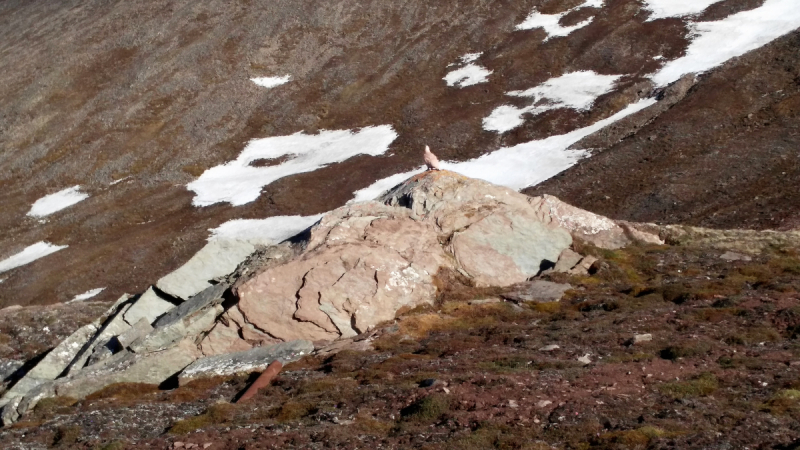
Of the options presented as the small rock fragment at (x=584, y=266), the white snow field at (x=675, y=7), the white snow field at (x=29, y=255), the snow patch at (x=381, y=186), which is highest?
the small rock fragment at (x=584, y=266)

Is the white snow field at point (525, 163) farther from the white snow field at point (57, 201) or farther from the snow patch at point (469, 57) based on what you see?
the white snow field at point (57, 201)

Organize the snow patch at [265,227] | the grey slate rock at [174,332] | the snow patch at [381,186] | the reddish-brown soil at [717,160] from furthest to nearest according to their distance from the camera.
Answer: the snow patch at [381,186] → the snow patch at [265,227] → the reddish-brown soil at [717,160] → the grey slate rock at [174,332]

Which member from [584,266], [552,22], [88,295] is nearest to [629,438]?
[584,266]

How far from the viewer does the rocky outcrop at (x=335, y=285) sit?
31766 millimetres

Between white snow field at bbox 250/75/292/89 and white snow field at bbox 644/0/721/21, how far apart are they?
5155 cm

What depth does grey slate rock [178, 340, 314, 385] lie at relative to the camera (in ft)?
97.3

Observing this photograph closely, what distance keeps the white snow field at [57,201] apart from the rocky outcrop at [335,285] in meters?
51.8

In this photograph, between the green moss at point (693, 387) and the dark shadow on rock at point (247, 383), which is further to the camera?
the dark shadow on rock at point (247, 383)

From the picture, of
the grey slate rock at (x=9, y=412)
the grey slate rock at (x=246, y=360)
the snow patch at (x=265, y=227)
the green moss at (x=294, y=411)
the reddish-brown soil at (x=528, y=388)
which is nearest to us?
the reddish-brown soil at (x=528, y=388)

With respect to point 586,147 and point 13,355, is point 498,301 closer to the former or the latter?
point 13,355

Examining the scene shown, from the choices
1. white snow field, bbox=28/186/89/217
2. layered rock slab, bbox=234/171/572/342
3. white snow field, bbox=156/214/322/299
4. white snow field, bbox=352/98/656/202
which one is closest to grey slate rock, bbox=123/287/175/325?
white snow field, bbox=156/214/322/299

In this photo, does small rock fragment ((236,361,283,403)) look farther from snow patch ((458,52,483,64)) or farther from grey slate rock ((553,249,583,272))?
snow patch ((458,52,483,64))

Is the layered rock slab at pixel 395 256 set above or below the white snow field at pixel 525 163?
above

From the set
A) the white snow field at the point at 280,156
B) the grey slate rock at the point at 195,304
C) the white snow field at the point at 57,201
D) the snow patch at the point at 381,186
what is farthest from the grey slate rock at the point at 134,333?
the white snow field at the point at 57,201
